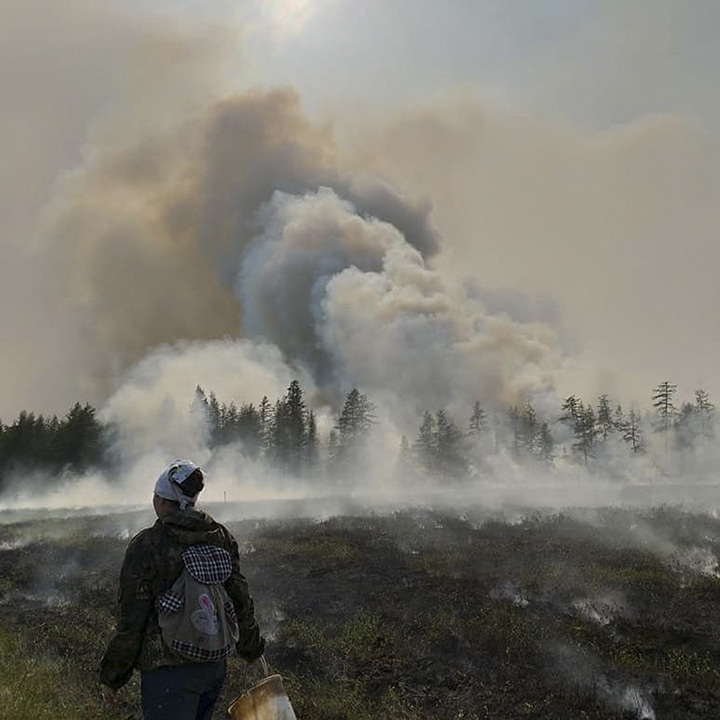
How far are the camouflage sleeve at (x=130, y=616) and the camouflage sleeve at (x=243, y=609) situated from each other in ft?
1.95

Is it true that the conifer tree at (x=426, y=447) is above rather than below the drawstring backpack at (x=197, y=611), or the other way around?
below

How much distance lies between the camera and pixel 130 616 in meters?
4.00

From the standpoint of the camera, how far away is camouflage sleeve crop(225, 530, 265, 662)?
444cm

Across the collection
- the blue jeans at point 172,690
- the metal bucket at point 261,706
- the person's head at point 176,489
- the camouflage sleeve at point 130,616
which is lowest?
the metal bucket at point 261,706

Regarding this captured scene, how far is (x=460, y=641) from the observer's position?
34.6ft

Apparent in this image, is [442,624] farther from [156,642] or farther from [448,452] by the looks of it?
[448,452]

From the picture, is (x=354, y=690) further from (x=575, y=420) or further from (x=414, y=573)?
(x=575, y=420)

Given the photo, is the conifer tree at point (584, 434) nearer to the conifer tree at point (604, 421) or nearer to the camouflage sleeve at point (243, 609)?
the conifer tree at point (604, 421)

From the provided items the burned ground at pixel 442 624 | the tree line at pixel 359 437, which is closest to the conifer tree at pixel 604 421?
the tree line at pixel 359 437

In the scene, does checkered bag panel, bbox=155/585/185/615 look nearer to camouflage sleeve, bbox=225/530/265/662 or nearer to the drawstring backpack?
the drawstring backpack

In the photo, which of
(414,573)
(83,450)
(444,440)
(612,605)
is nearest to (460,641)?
(612,605)

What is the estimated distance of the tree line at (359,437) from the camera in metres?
69.8

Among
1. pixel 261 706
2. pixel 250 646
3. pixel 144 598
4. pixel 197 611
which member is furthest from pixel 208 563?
pixel 261 706

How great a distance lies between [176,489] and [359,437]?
3218 inches
